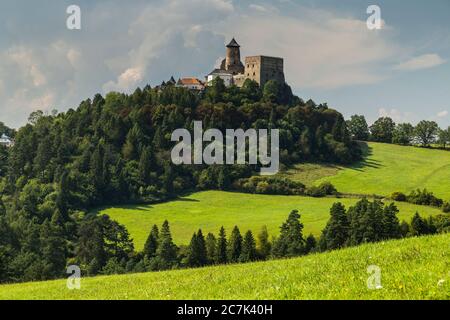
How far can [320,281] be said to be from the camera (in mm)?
16750

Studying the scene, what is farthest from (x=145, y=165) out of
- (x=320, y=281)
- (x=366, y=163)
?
(x=320, y=281)

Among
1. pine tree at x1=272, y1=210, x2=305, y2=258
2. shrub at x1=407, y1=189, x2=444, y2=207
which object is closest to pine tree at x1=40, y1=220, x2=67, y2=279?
pine tree at x1=272, y1=210, x2=305, y2=258

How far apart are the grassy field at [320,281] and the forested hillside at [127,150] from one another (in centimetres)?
9227

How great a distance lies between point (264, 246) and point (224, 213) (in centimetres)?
3432

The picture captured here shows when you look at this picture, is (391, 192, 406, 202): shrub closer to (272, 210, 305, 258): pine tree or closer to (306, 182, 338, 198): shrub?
(306, 182, 338, 198): shrub

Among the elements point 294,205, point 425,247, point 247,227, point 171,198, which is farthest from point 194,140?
point 425,247

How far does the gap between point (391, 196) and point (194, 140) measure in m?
65.3

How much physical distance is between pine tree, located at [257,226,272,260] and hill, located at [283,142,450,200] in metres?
51.9

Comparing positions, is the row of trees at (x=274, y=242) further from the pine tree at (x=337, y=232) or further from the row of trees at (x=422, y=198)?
the row of trees at (x=422, y=198)

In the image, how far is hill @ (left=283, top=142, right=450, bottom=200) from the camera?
146 meters

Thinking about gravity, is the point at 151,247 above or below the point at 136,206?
below

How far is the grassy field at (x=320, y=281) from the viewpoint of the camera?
14148 mm

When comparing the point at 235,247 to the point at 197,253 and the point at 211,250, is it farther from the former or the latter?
the point at 197,253
